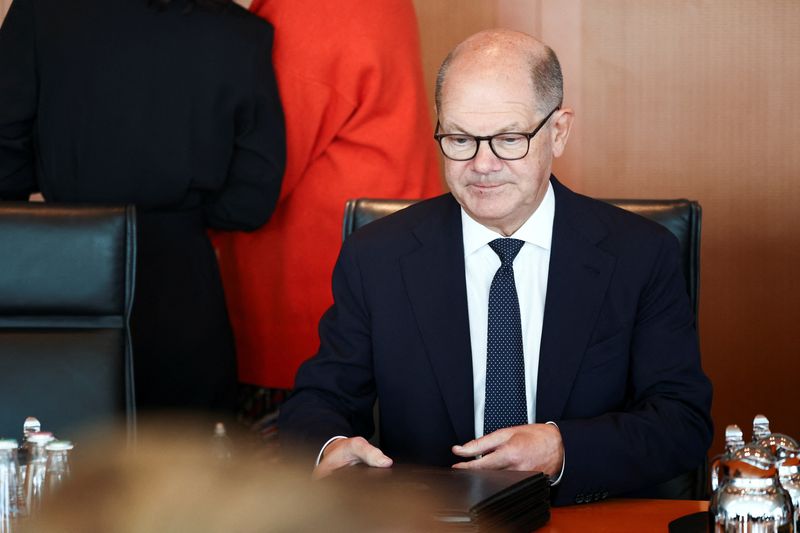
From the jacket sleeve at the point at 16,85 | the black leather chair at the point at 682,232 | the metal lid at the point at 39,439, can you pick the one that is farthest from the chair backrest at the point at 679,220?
the jacket sleeve at the point at 16,85

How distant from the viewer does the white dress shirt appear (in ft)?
6.18

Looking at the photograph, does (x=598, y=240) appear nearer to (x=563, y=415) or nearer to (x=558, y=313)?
(x=558, y=313)

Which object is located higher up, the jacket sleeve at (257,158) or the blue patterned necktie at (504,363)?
the jacket sleeve at (257,158)

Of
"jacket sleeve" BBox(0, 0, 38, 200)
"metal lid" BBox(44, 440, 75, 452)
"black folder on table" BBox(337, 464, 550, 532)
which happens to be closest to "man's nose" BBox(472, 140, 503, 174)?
"black folder on table" BBox(337, 464, 550, 532)

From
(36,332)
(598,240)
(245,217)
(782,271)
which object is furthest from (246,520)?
(782,271)

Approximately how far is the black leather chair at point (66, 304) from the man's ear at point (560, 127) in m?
0.74

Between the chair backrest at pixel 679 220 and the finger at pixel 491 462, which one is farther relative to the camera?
the chair backrest at pixel 679 220

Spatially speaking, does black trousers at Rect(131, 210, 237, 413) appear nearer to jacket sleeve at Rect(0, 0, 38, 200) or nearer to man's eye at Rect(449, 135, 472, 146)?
jacket sleeve at Rect(0, 0, 38, 200)

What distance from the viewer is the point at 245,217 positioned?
2.98 metres

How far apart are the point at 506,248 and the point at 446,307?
14 centimetres

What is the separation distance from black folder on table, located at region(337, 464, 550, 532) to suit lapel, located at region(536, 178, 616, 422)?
1.30ft

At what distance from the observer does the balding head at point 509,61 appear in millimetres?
1834

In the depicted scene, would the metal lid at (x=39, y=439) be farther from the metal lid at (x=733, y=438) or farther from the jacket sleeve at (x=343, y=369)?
the metal lid at (x=733, y=438)

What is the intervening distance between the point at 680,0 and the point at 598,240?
209cm
